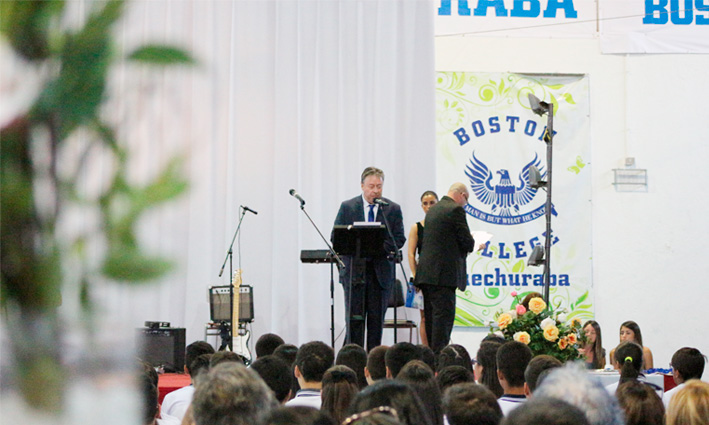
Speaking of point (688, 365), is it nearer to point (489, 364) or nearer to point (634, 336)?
point (489, 364)

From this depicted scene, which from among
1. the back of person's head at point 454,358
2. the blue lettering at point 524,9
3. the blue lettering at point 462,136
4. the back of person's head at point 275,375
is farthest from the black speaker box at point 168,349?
the blue lettering at point 524,9

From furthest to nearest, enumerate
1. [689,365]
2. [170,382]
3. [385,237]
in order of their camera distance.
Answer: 1. [385,237]
2. [170,382]
3. [689,365]

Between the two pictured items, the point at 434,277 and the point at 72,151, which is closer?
the point at 72,151

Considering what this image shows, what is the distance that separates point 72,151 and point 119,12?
56 millimetres

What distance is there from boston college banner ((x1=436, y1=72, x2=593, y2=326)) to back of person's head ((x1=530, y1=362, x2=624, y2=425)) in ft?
20.8

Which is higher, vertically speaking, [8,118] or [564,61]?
[564,61]

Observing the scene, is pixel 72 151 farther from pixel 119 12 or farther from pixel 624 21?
pixel 624 21

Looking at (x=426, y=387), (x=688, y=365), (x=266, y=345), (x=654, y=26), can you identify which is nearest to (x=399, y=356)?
(x=426, y=387)

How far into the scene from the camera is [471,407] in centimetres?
221

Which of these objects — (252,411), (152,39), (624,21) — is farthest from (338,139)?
(152,39)

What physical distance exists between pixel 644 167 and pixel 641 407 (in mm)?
6506

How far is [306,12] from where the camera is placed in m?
7.63

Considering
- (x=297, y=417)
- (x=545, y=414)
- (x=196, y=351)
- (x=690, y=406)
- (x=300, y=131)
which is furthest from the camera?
(x=300, y=131)

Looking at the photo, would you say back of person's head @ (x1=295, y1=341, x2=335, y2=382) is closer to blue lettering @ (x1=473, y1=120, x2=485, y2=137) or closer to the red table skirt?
the red table skirt
